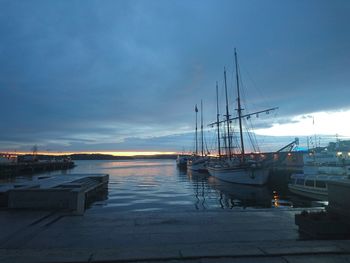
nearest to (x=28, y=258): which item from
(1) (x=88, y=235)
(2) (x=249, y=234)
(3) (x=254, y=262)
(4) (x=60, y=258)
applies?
(4) (x=60, y=258)

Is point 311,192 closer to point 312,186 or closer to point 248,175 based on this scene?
point 312,186

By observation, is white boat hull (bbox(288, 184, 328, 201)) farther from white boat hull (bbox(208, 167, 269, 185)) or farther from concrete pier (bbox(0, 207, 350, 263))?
concrete pier (bbox(0, 207, 350, 263))

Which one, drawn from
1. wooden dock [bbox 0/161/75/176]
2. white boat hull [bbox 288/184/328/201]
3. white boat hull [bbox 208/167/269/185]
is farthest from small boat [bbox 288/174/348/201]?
wooden dock [bbox 0/161/75/176]

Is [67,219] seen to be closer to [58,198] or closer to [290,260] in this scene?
[58,198]

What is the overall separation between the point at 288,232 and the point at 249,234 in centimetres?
109

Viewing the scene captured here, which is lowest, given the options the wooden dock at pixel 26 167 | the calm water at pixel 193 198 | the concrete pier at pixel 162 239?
the calm water at pixel 193 198

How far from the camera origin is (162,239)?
8133 millimetres

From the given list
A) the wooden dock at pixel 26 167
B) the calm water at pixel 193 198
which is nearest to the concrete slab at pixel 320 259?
the calm water at pixel 193 198

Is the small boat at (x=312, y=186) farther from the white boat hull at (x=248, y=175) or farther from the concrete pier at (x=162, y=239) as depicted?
the concrete pier at (x=162, y=239)

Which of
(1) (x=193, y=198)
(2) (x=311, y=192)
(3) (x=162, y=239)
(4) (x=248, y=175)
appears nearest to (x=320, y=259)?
(3) (x=162, y=239)

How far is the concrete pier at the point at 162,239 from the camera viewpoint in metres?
5.93

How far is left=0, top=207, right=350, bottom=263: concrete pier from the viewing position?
233 inches

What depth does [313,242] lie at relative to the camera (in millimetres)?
7008

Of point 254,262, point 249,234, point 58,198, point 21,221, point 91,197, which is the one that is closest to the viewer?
point 254,262
